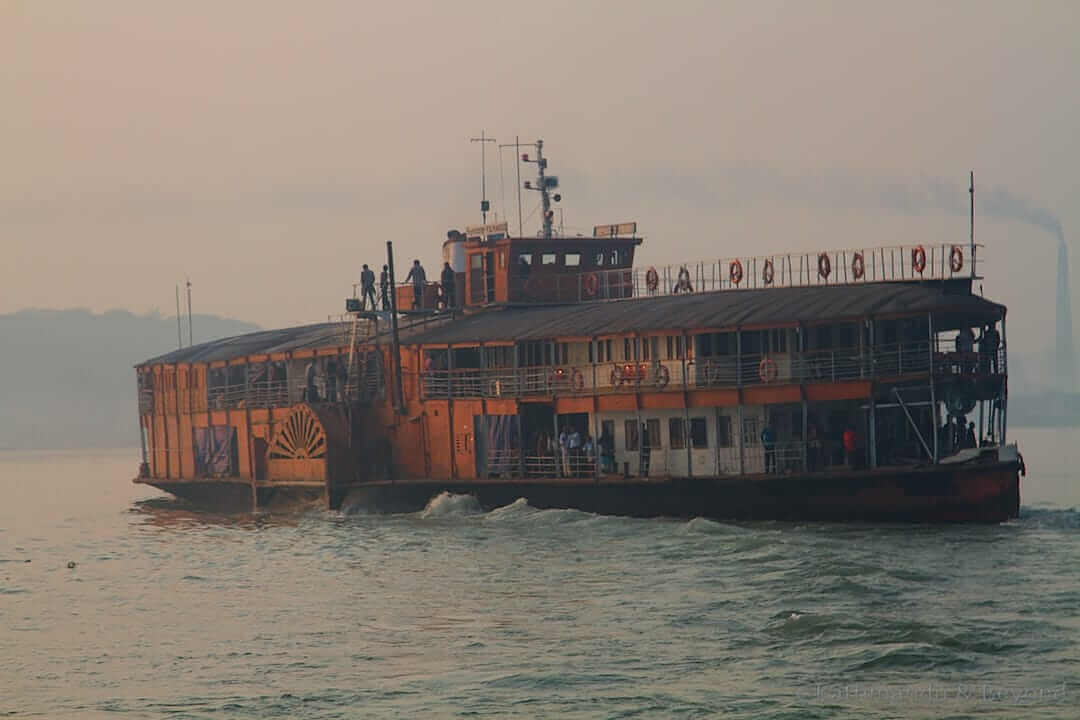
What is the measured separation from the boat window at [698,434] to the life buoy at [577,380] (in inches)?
159

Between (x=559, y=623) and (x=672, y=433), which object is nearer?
(x=559, y=623)

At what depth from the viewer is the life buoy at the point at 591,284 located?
58181mm

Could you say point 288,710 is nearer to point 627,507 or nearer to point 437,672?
point 437,672

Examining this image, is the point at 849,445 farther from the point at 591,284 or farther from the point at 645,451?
the point at 591,284

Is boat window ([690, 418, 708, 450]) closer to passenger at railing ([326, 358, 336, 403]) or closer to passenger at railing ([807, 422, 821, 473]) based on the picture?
passenger at railing ([807, 422, 821, 473])

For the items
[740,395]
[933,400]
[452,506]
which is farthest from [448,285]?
[933,400]

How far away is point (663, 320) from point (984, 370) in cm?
901

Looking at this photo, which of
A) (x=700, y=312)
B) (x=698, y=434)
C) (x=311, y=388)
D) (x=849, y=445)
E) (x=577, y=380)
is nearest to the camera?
(x=849, y=445)

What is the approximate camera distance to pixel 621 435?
4719cm

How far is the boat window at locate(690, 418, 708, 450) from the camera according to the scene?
4503cm

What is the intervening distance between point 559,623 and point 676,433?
16.7 meters

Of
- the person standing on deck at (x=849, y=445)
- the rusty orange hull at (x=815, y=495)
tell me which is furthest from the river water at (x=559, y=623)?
the person standing on deck at (x=849, y=445)

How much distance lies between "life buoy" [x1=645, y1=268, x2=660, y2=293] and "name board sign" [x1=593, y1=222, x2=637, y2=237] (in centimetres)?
434

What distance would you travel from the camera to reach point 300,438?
5238 centimetres
